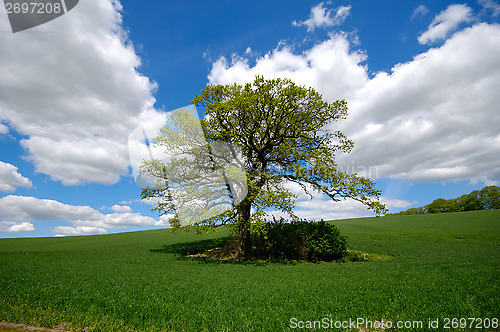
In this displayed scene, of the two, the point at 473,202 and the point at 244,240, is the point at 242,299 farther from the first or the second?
the point at 473,202

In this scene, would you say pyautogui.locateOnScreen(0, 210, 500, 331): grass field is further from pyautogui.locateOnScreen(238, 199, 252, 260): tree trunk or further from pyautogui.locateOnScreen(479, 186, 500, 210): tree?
pyautogui.locateOnScreen(479, 186, 500, 210): tree

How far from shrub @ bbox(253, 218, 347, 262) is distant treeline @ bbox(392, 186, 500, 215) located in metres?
113

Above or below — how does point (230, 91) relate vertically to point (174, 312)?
above

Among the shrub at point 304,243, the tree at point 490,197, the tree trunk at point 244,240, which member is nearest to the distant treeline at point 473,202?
the tree at point 490,197

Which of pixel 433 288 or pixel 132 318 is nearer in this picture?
pixel 132 318

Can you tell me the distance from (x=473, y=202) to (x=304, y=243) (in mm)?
118721

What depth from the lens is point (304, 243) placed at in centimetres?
2303

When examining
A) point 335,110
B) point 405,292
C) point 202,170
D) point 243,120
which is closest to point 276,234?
point 202,170

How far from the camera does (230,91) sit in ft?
78.7

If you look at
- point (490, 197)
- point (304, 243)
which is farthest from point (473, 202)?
point (304, 243)

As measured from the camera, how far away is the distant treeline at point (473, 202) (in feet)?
325

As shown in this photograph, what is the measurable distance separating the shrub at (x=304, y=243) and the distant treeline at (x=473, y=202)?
372 feet

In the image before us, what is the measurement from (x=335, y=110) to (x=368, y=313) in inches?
748

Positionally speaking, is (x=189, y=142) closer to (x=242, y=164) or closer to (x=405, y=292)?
(x=242, y=164)
